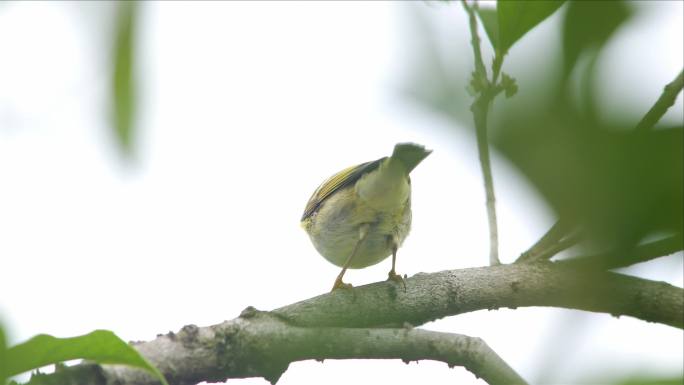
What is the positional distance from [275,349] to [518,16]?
1585 millimetres

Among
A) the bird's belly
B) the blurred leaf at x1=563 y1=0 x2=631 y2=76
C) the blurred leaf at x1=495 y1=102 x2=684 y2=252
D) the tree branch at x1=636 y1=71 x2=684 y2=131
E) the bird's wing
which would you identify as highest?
the bird's wing

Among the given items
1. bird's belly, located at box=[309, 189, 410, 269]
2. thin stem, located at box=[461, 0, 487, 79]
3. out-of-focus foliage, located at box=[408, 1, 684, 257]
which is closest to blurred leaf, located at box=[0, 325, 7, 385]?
out-of-focus foliage, located at box=[408, 1, 684, 257]

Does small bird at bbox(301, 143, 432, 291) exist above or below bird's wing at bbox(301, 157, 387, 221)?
below

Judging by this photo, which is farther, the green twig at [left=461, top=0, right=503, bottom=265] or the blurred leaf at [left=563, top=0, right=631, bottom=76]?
the green twig at [left=461, top=0, right=503, bottom=265]

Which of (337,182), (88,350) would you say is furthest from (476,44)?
(337,182)

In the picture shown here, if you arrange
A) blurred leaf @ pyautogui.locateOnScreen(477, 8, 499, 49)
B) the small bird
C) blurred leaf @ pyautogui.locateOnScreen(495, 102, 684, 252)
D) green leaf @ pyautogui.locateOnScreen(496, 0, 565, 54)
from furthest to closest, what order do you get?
1. the small bird
2. blurred leaf @ pyautogui.locateOnScreen(477, 8, 499, 49)
3. green leaf @ pyautogui.locateOnScreen(496, 0, 565, 54)
4. blurred leaf @ pyautogui.locateOnScreen(495, 102, 684, 252)

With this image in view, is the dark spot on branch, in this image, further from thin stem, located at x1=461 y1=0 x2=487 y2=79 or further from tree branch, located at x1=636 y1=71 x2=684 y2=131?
tree branch, located at x1=636 y1=71 x2=684 y2=131

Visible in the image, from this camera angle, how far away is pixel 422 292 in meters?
3.33

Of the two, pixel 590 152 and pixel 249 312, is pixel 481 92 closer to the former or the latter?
pixel 590 152

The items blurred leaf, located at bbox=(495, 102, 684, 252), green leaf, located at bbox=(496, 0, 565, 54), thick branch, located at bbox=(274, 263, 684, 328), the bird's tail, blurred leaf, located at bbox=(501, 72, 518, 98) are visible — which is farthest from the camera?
the bird's tail

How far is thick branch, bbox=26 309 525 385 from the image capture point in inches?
87.5

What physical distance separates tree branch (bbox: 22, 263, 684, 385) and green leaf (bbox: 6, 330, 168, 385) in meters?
0.66

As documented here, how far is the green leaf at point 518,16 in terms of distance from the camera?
1153 mm

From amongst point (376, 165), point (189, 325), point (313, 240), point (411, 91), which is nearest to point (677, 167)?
point (411, 91)
